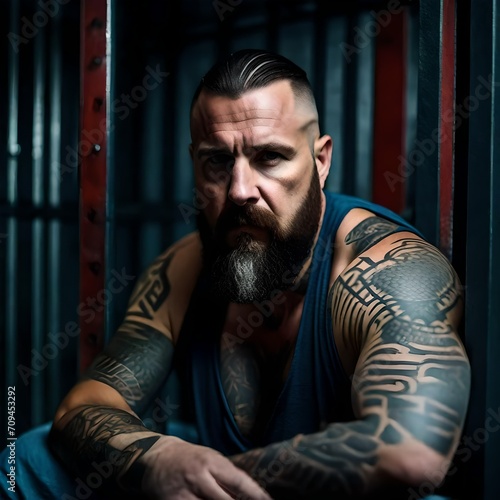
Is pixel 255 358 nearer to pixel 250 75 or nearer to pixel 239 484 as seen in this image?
pixel 239 484

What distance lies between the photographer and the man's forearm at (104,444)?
1.54 m

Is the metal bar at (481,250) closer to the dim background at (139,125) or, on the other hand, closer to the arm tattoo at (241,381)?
the arm tattoo at (241,381)

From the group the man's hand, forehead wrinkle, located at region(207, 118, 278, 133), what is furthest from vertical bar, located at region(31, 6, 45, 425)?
the man's hand

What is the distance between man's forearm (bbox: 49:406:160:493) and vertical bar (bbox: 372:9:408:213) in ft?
6.79

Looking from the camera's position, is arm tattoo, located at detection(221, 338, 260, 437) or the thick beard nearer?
the thick beard

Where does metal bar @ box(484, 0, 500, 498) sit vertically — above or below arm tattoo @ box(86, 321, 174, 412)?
above

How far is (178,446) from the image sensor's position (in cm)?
150

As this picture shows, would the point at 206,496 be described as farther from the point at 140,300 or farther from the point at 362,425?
the point at 140,300

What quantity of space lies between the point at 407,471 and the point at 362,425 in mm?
130

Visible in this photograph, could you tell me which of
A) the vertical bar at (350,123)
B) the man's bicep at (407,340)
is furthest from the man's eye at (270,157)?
the vertical bar at (350,123)

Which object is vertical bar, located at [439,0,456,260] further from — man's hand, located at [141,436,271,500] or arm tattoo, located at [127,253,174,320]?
arm tattoo, located at [127,253,174,320]

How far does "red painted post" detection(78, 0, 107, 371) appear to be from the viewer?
202cm

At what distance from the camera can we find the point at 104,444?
162 centimetres

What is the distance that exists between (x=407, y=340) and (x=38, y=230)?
90.7 inches
